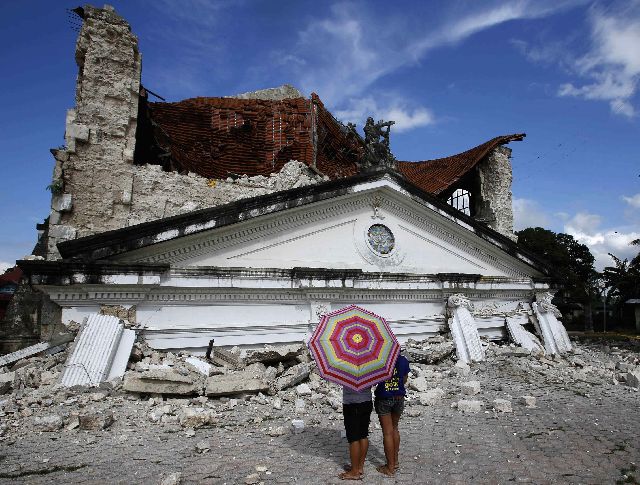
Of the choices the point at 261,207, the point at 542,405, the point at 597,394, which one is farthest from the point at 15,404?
the point at 597,394

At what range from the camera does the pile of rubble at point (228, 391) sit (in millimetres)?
4734

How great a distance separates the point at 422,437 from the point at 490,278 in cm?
673

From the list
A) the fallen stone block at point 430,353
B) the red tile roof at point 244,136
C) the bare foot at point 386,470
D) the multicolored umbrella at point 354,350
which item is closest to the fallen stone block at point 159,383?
the multicolored umbrella at point 354,350

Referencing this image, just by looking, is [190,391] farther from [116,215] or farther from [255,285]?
[116,215]

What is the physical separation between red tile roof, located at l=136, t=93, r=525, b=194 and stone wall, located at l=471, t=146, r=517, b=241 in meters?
4.97

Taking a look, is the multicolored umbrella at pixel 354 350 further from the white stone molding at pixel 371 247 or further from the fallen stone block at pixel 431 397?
the white stone molding at pixel 371 247

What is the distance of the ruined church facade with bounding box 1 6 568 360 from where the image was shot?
22.1 feet

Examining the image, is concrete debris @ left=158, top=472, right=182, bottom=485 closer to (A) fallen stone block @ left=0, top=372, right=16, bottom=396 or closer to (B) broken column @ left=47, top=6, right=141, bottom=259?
(A) fallen stone block @ left=0, top=372, right=16, bottom=396

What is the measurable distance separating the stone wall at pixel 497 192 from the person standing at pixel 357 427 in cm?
1171

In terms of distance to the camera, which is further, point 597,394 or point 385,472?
point 597,394

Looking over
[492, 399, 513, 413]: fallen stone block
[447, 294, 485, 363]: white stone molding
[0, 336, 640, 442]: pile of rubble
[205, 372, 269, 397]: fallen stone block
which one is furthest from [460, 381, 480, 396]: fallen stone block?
[205, 372, 269, 397]: fallen stone block

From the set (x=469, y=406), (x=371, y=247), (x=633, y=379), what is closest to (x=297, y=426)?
(x=469, y=406)

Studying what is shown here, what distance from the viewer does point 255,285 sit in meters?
7.58

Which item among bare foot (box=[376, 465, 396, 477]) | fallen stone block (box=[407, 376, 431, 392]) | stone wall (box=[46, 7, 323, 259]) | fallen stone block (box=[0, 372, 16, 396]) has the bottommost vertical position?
bare foot (box=[376, 465, 396, 477])
